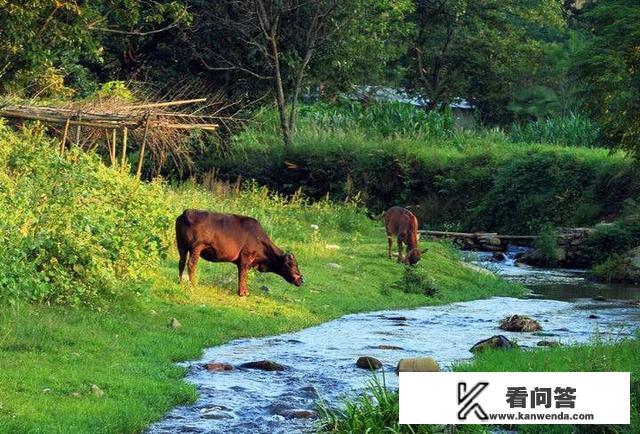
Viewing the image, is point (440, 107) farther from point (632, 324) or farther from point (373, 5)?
point (632, 324)

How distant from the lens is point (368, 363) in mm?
15117

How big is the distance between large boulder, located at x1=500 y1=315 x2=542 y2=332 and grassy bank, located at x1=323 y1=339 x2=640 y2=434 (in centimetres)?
352

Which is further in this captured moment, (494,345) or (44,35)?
(44,35)

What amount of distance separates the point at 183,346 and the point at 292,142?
2918 centimetres

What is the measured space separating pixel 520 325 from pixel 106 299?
6708mm

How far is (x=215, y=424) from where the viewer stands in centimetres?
1191

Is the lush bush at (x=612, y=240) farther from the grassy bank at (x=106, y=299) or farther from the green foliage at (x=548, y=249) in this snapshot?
the grassy bank at (x=106, y=299)

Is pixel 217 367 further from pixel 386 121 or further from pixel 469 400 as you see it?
pixel 386 121

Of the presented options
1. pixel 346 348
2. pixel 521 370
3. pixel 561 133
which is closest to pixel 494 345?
pixel 346 348

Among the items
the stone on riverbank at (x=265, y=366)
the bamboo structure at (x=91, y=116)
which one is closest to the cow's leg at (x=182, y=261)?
the bamboo structure at (x=91, y=116)

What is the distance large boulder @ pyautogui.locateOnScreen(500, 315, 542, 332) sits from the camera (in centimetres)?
1922

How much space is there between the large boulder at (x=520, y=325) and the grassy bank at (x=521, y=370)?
11.5ft

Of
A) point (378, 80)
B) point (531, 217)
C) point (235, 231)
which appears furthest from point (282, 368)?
point (378, 80)

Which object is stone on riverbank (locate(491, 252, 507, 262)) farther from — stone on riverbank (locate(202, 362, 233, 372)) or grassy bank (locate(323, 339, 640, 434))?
stone on riverbank (locate(202, 362, 233, 372))
